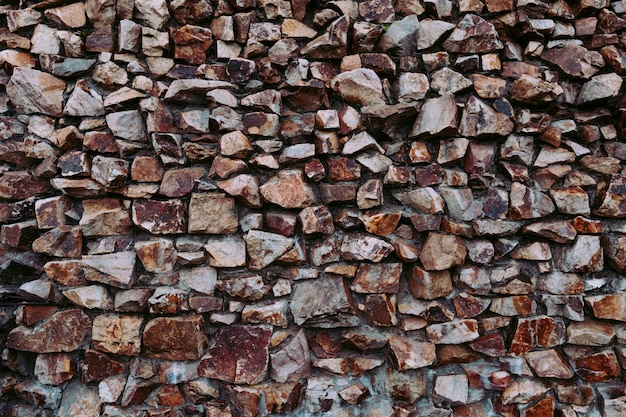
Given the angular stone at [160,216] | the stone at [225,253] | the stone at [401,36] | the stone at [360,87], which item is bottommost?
the stone at [225,253]

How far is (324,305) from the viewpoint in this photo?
187cm

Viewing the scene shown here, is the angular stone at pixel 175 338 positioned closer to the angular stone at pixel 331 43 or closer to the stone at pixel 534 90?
the angular stone at pixel 331 43

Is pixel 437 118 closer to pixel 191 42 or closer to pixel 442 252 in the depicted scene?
pixel 442 252

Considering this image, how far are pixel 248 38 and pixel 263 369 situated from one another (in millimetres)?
1586

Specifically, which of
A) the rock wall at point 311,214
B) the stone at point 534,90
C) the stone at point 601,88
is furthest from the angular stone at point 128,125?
the stone at point 601,88

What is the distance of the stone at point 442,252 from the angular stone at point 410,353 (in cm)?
36

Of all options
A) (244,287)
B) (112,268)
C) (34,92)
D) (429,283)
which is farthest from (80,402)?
(429,283)

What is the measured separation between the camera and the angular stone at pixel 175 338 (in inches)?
73.4

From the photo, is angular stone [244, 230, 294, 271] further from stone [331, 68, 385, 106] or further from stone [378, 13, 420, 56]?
stone [378, 13, 420, 56]

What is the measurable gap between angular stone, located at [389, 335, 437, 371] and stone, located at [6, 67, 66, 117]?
1.99 m

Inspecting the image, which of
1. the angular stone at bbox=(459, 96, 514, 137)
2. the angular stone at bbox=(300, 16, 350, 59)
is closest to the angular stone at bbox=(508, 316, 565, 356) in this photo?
the angular stone at bbox=(459, 96, 514, 137)

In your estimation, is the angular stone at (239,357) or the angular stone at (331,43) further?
the angular stone at (331,43)

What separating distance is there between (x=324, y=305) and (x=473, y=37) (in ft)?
4.86

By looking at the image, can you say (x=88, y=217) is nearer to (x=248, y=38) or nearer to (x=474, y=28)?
(x=248, y=38)
